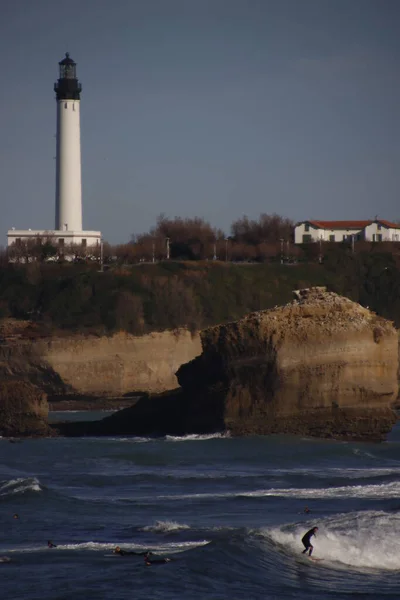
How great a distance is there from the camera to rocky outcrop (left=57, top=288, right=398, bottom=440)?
41750mm

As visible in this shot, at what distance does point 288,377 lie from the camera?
41.8 metres

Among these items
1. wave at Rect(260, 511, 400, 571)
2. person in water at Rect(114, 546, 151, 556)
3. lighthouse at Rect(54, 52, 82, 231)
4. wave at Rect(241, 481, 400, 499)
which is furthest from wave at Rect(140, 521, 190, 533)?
lighthouse at Rect(54, 52, 82, 231)

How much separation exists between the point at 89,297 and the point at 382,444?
35.3m

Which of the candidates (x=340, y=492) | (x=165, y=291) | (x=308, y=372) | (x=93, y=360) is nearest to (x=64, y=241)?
(x=165, y=291)

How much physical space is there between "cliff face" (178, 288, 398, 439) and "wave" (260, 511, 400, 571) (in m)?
13.0

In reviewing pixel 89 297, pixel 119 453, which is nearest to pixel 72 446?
pixel 119 453

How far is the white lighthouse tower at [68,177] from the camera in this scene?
85750 mm

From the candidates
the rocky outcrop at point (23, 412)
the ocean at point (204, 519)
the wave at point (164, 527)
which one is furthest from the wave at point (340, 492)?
the rocky outcrop at point (23, 412)

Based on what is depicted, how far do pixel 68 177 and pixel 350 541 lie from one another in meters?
61.1

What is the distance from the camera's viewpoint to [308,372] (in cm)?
4184

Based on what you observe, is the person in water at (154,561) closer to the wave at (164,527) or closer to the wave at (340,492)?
the wave at (164,527)

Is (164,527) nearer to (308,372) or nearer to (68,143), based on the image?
(308,372)

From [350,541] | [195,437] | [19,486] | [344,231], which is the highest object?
[344,231]

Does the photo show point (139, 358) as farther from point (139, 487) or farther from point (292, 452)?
point (139, 487)
